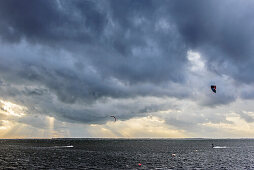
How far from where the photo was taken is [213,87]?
96.6 metres

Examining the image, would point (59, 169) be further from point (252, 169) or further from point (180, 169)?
point (252, 169)

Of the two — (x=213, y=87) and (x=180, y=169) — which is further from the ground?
(x=213, y=87)

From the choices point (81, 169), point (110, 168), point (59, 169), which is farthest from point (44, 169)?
point (110, 168)

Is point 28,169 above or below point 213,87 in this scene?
below

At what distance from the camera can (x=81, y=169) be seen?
77062 mm

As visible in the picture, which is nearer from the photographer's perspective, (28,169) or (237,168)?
(28,169)

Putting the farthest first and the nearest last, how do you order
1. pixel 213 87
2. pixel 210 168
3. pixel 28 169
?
pixel 213 87, pixel 210 168, pixel 28 169

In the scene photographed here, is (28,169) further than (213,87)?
No

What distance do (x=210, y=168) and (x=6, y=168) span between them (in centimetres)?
6826

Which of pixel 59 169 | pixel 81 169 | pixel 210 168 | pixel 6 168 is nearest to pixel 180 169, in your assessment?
pixel 210 168

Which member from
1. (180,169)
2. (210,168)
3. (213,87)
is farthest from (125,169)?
(213,87)

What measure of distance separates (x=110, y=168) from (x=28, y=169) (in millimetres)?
26292

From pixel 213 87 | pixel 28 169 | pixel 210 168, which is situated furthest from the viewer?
pixel 213 87

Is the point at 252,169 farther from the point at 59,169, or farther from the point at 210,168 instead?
the point at 59,169
